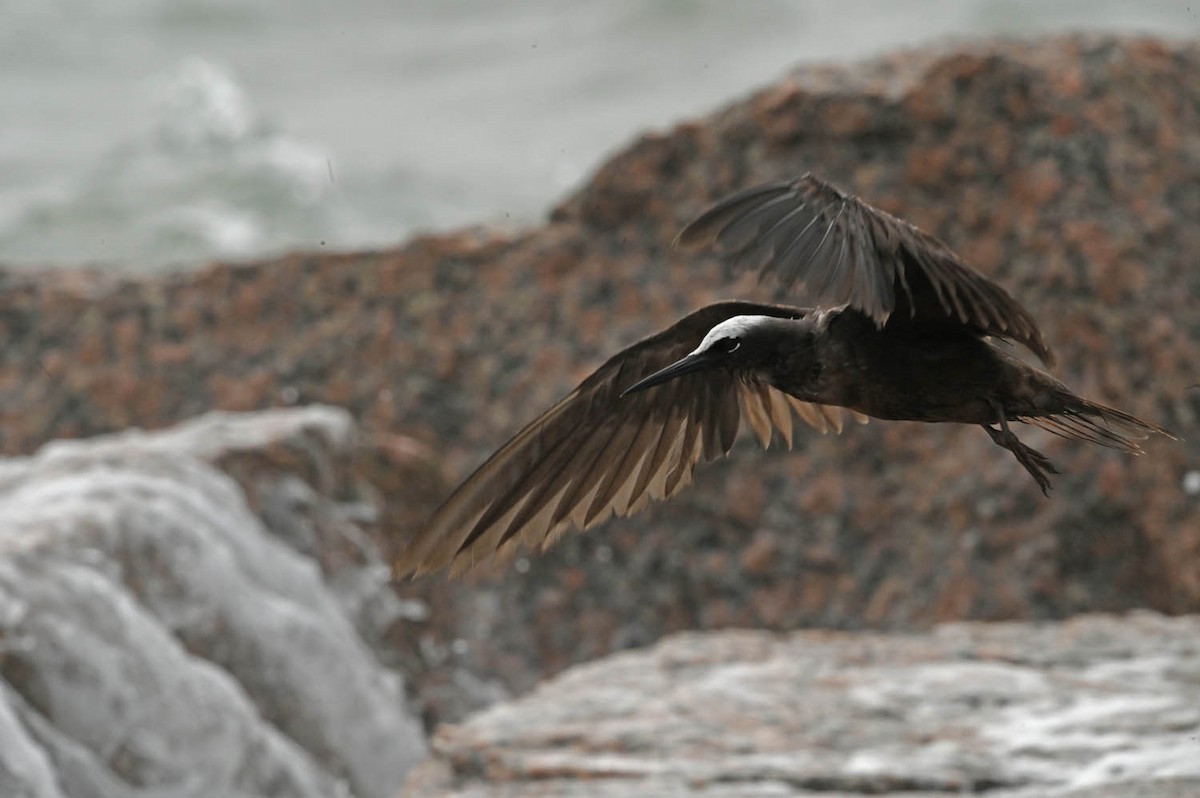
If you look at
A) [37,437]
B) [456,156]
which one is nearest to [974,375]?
[37,437]

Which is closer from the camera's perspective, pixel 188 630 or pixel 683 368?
pixel 683 368

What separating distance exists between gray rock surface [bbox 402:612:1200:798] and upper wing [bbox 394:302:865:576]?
606mm

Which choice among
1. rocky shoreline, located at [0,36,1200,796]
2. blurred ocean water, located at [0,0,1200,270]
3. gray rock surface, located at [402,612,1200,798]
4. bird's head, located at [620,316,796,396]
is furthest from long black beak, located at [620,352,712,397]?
blurred ocean water, located at [0,0,1200,270]

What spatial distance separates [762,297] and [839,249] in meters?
3.15

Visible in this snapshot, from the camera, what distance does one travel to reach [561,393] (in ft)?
22.7

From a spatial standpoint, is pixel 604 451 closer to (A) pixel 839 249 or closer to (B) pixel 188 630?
(A) pixel 839 249

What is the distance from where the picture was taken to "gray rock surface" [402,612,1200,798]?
4.57 meters

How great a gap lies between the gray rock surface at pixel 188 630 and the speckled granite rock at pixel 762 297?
35cm

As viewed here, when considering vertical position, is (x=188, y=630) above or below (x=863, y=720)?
above

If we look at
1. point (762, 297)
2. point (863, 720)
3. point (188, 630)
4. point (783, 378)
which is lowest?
point (863, 720)

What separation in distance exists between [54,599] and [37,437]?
219cm

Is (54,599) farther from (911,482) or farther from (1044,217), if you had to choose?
(1044,217)

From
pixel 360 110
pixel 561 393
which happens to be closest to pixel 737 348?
pixel 561 393

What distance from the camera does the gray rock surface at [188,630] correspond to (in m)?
5.26
